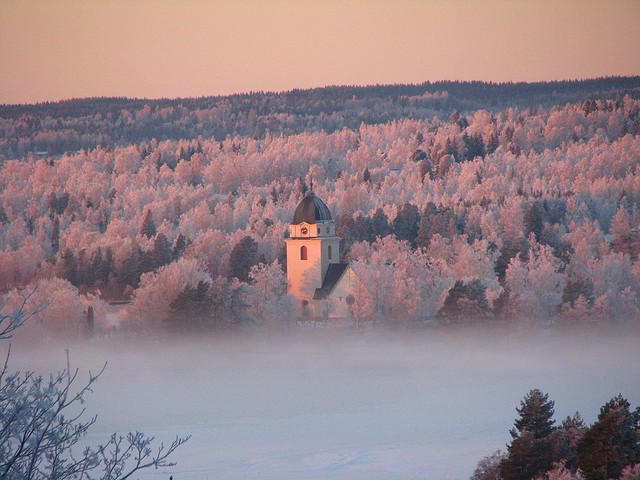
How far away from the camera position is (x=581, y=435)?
2241 cm

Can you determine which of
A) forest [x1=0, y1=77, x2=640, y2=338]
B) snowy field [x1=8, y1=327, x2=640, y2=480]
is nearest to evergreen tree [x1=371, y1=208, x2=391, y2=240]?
forest [x1=0, y1=77, x2=640, y2=338]

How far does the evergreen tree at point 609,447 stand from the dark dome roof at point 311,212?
4000cm

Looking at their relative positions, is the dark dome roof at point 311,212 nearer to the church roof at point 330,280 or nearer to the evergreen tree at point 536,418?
the church roof at point 330,280

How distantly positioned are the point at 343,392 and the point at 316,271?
18.2 meters

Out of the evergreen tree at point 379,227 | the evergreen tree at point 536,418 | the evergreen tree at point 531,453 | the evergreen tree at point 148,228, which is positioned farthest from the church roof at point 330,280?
the evergreen tree at point 531,453

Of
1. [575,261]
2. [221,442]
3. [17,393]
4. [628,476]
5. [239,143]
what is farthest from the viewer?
[239,143]

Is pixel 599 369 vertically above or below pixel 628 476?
below

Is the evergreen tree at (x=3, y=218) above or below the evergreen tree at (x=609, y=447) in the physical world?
below

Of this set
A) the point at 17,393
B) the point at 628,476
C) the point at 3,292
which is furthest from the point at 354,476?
the point at 3,292

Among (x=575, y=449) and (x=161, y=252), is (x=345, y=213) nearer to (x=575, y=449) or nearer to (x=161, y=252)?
(x=161, y=252)

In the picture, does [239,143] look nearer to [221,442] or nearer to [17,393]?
[221,442]

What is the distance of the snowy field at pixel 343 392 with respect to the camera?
3011 centimetres

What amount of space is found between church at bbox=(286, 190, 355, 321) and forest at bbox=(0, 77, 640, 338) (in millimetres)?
1028

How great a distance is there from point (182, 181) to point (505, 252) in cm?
7935
